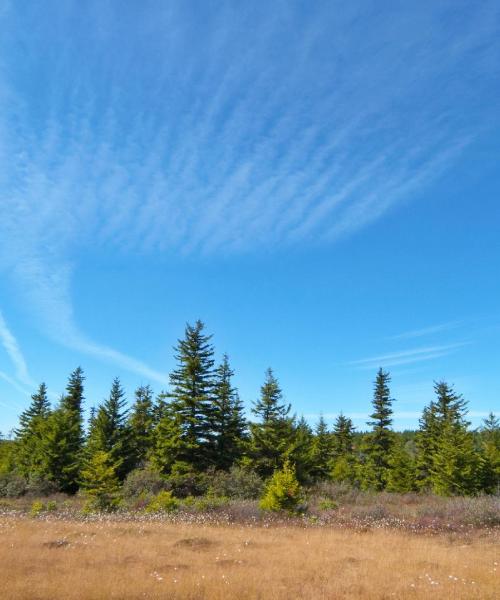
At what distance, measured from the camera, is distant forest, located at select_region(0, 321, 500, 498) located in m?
32.0

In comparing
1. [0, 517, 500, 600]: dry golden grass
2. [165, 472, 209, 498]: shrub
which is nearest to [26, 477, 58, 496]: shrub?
[165, 472, 209, 498]: shrub

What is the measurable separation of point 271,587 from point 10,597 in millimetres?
5553

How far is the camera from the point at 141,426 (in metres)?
44.2

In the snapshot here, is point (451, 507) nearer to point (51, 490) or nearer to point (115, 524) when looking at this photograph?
point (115, 524)

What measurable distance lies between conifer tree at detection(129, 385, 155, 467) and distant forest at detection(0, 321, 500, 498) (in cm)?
10

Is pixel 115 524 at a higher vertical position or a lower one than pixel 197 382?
lower

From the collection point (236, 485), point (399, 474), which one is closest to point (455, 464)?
point (399, 474)

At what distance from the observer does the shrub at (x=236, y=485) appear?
2889 cm

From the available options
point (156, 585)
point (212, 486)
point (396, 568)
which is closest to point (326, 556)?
point (396, 568)

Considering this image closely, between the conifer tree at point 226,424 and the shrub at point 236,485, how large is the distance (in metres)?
2.91

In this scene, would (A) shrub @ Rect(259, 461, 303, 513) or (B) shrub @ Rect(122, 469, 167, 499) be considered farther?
(B) shrub @ Rect(122, 469, 167, 499)

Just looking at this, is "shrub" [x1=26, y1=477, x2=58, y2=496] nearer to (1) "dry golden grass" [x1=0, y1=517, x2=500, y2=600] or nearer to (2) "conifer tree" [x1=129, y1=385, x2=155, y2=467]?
(2) "conifer tree" [x1=129, y1=385, x2=155, y2=467]

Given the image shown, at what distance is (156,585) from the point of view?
10031 millimetres

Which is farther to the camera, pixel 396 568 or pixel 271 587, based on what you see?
pixel 396 568
